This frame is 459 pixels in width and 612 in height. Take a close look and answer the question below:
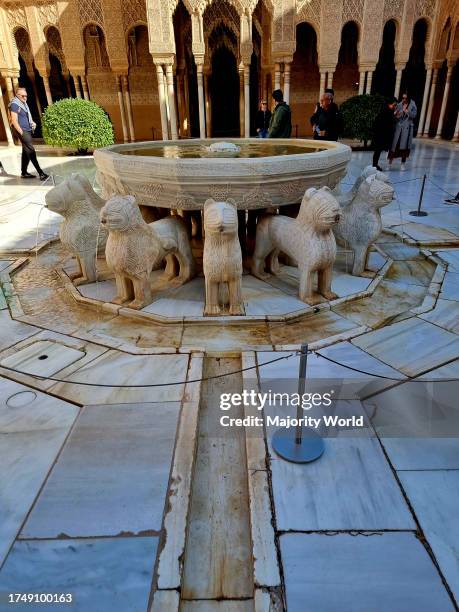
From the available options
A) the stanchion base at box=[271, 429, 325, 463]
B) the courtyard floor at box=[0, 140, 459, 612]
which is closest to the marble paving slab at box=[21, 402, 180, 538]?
the courtyard floor at box=[0, 140, 459, 612]

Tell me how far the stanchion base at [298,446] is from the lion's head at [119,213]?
2.00m

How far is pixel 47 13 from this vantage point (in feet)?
49.2

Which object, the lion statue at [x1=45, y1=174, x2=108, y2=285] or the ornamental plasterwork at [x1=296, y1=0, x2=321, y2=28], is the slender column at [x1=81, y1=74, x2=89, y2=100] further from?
the lion statue at [x1=45, y1=174, x2=108, y2=285]

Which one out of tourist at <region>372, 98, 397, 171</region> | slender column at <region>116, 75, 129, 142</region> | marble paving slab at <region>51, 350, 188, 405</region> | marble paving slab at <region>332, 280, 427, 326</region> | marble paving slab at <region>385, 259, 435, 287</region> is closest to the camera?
marble paving slab at <region>51, 350, 188, 405</region>

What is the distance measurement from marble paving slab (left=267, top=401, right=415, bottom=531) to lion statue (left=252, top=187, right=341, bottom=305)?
5.41 ft

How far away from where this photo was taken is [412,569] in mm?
1595

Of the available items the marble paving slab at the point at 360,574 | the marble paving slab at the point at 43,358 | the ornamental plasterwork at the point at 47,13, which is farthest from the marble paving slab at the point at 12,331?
the ornamental plasterwork at the point at 47,13

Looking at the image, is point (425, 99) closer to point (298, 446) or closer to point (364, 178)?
point (364, 178)

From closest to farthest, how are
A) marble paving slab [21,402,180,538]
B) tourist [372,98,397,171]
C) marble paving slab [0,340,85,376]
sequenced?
1. marble paving slab [21,402,180,538]
2. marble paving slab [0,340,85,376]
3. tourist [372,98,397,171]

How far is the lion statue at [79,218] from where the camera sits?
3926 mm

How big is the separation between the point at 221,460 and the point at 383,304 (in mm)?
2324

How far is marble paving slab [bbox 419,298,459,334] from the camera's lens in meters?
3.39

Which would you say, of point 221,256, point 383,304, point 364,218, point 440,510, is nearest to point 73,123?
point 364,218

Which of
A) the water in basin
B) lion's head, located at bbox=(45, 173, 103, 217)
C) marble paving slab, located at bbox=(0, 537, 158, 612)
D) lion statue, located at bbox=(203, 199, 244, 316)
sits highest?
the water in basin
